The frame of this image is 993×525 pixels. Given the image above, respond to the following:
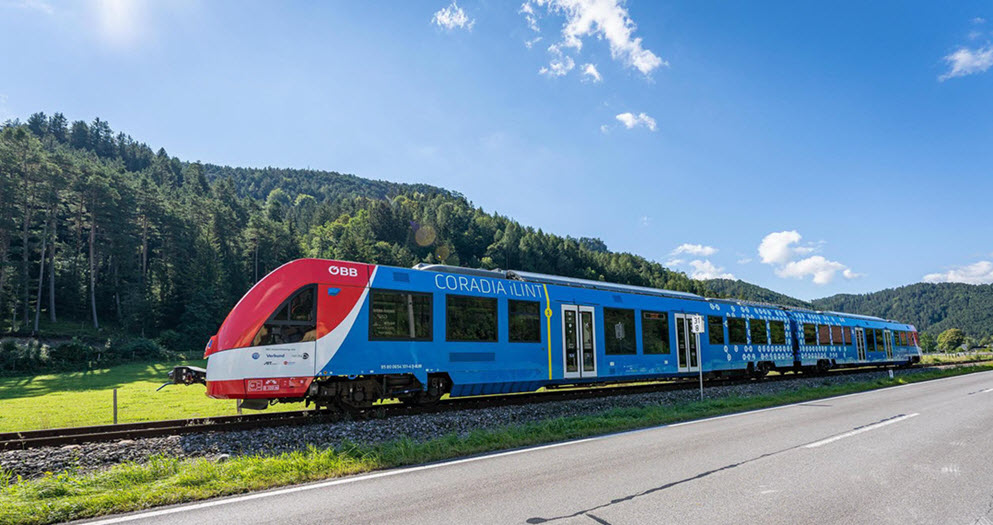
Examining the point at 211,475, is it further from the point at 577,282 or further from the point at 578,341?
the point at 577,282

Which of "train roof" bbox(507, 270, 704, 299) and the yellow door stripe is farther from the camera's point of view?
"train roof" bbox(507, 270, 704, 299)

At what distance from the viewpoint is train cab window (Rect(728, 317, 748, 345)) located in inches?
855

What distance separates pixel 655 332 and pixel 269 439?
13.3 m

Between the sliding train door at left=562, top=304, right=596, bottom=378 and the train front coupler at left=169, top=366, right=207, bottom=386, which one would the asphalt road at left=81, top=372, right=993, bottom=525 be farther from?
the train front coupler at left=169, top=366, right=207, bottom=386

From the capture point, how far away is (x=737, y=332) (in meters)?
22.1

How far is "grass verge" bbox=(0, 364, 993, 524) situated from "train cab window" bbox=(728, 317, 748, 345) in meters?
13.5

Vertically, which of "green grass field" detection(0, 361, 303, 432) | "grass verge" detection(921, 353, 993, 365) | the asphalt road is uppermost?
the asphalt road

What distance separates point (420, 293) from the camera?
12594 mm

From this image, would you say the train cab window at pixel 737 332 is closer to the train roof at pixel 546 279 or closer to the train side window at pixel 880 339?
the train roof at pixel 546 279

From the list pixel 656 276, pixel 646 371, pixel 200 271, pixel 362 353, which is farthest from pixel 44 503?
pixel 656 276

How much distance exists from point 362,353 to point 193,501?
5498mm

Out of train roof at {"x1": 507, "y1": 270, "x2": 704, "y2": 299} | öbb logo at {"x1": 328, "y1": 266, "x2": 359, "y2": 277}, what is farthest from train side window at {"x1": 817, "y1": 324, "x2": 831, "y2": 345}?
öbb logo at {"x1": 328, "y1": 266, "x2": 359, "y2": 277}

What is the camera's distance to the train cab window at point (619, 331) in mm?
16719

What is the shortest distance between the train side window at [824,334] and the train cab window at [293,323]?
2593cm
